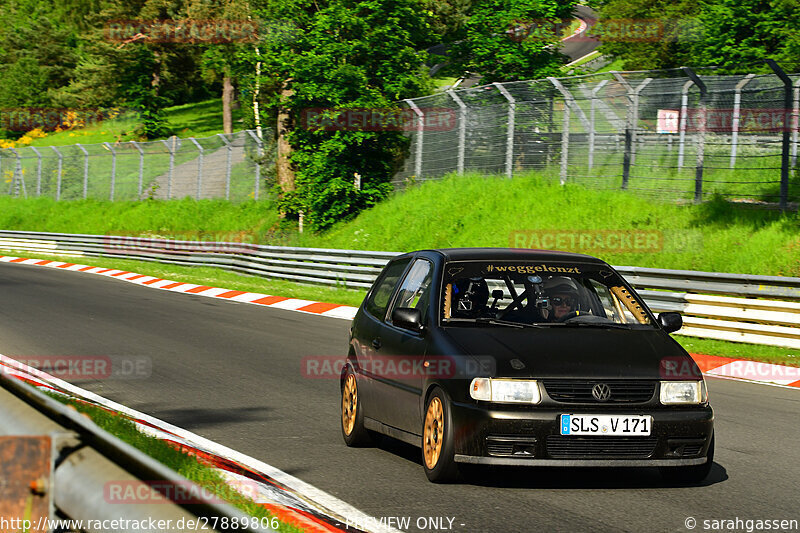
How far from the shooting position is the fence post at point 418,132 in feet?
99.8

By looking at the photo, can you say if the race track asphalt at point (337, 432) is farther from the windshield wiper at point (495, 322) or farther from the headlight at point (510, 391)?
the windshield wiper at point (495, 322)

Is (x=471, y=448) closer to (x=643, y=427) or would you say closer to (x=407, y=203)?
(x=643, y=427)

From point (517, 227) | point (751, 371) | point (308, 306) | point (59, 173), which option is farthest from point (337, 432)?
point (59, 173)

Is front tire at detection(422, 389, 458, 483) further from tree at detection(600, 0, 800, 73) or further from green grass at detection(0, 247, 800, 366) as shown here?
tree at detection(600, 0, 800, 73)

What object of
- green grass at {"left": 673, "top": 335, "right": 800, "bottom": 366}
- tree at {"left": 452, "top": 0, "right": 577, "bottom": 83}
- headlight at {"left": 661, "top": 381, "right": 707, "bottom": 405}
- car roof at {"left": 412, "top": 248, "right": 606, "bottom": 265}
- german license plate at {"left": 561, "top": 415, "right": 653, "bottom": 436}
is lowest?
green grass at {"left": 673, "top": 335, "right": 800, "bottom": 366}

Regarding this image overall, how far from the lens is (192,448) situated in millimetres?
7602

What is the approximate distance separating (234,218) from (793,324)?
95.5 ft

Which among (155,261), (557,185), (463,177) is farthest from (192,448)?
(155,261)

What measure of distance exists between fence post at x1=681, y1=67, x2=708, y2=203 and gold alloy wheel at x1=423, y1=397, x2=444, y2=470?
1608 centimetres

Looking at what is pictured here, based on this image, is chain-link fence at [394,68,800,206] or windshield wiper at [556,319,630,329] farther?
chain-link fence at [394,68,800,206]

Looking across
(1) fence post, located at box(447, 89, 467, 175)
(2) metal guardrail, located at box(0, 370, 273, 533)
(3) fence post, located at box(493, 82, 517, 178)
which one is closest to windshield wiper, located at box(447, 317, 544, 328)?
(2) metal guardrail, located at box(0, 370, 273, 533)

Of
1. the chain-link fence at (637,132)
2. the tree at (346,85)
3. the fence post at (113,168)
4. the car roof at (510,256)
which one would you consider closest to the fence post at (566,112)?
the chain-link fence at (637,132)

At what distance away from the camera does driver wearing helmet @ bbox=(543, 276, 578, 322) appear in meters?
7.51

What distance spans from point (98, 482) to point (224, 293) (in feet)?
74.9
